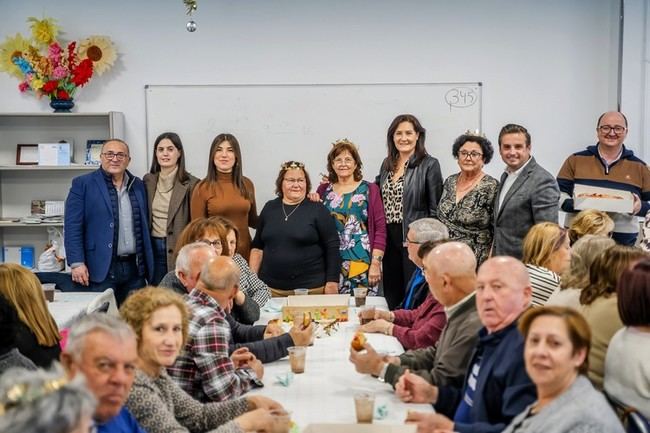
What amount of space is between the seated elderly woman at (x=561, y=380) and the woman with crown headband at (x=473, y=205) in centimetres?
285

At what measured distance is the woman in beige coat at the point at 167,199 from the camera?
5.58 m

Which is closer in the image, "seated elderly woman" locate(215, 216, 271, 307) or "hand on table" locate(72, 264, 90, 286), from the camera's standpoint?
"seated elderly woman" locate(215, 216, 271, 307)

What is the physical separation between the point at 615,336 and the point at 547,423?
70 cm

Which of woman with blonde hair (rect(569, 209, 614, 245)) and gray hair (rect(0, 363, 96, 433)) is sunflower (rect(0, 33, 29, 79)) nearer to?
woman with blonde hair (rect(569, 209, 614, 245))

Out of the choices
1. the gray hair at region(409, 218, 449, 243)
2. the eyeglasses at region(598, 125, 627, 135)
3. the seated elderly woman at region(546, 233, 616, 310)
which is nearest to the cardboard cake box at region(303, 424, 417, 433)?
the seated elderly woman at region(546, 233, 616, 310)

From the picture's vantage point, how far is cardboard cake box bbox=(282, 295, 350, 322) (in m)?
3.89

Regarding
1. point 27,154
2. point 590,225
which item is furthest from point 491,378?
point 27,154

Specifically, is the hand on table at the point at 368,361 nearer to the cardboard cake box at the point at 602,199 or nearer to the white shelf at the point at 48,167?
the cardboard cake box at the point at 602,199

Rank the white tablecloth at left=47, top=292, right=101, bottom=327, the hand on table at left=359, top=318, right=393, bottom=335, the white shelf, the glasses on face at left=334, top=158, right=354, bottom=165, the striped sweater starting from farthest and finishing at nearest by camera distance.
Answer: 1. the white shelf
2. the striped sweater
3. the glasses on face at left=334, top=158, right=354, bottom=165
4. the white tablecloth at left=47, top=292, right=101, bottom=327
5. the hand on table at left=359, top=318, right=393, bottom=335

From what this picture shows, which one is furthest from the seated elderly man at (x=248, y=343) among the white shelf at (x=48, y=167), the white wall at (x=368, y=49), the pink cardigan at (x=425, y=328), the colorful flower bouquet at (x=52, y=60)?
the colorful flower bouquet at (x=52, y=60)

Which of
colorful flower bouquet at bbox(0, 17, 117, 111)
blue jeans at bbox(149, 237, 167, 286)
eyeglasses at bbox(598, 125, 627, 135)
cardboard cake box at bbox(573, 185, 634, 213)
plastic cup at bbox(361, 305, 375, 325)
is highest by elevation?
colorful flower bouquet at bbox(0, 17, 117, 111)

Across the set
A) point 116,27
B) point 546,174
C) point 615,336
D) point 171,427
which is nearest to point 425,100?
point 546,174

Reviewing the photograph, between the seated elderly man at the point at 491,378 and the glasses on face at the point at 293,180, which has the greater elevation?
the glasses on face at the point at 293,180

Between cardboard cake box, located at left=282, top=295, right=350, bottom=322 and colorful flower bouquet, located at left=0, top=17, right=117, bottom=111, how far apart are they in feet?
10.7
